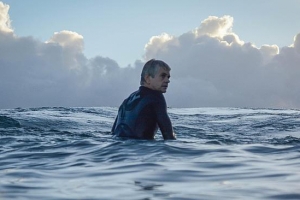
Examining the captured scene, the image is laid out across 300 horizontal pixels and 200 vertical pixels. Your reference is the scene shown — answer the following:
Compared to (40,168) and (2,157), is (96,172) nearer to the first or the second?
(40,168)

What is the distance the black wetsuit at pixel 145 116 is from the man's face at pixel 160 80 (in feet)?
0.32

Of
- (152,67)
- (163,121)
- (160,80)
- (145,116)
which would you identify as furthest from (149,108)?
(152,67)

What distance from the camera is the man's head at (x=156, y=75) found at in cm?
1099

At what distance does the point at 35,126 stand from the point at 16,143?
6.54 meters

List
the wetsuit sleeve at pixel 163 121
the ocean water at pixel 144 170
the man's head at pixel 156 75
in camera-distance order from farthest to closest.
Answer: the man's head at pixel 156 75, the wetsuit sleeve at pixel 163 121, the ocean water at pixel 144 170

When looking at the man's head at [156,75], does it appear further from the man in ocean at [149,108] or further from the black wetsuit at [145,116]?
the black wetsuit at [145,116]

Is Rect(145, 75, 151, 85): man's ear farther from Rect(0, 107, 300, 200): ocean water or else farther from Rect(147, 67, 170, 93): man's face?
Rect(0, 107, 300, 200): ocean water

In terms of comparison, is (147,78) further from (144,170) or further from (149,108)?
(144,170)

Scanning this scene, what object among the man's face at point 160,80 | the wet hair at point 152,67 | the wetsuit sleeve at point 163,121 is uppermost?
the wet hair at point 152,67

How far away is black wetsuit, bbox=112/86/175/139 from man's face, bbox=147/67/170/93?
96 millimetres

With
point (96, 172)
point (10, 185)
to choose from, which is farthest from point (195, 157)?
point (10, 185)

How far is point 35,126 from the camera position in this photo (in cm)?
1809

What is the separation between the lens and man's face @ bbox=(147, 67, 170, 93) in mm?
10992

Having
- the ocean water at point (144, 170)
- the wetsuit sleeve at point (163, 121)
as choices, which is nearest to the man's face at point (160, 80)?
the wetsuit sleeve at point (163, 121)
